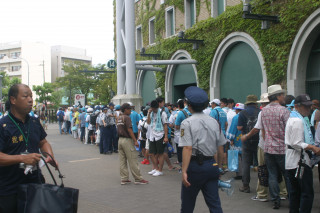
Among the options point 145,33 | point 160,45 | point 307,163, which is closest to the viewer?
point 307,163

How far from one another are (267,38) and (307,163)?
10.7 meters

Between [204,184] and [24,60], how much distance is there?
85.3 m

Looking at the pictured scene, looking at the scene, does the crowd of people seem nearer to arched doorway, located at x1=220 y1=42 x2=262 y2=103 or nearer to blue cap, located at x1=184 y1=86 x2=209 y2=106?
blue cap, located at x1=184 y1=86 x2=209 y2=106

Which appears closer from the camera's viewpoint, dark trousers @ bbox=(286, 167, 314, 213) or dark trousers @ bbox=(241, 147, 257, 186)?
dark trousers @ bbox=(286, 167, 314, 213)

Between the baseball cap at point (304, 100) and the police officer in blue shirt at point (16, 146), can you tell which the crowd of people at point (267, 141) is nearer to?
the baseball cap at point (304, 100)

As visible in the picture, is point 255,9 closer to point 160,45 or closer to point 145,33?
point 160,45

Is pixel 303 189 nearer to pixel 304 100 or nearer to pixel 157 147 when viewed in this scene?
pixel 304 100

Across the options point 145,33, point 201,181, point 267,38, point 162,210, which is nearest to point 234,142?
point 162,210

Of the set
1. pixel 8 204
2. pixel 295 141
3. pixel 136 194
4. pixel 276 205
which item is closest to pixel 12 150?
pixel 8 204

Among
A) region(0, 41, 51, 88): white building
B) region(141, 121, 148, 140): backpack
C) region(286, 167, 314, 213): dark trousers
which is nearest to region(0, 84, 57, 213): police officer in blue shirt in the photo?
region(286, 167, 314, 213): dark trousers

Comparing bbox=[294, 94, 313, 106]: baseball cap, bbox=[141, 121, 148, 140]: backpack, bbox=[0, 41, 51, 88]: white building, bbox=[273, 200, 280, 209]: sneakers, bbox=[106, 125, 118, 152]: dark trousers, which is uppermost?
bbox=[0, 41, 51, 88]: white building

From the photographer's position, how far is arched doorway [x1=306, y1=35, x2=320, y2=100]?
13148 millimetres

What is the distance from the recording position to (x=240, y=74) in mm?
16859

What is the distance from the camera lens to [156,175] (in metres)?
9.44
